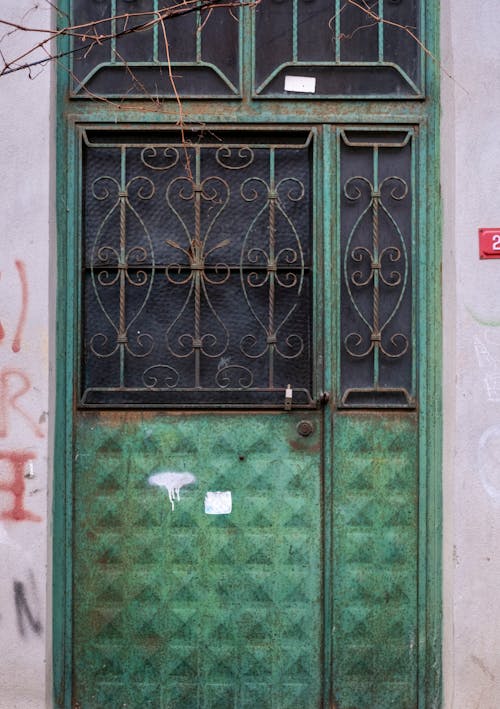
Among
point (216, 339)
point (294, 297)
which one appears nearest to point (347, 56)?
point (294, 297)

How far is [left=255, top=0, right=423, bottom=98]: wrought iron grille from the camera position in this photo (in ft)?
15.2

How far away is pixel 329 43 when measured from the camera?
15.3 ft

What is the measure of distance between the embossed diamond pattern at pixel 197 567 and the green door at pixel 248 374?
0.4 inches

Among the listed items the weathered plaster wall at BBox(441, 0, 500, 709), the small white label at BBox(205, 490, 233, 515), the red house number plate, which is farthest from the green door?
the red house number plate

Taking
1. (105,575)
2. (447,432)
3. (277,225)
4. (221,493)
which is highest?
(277,225)

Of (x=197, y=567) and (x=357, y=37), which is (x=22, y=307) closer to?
(x=197, y=567)

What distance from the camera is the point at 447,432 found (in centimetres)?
450

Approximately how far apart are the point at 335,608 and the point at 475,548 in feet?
2.50

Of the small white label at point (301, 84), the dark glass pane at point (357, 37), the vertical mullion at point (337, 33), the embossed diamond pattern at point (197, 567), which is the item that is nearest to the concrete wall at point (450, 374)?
the embossed diamond pattern at point (197, 567)

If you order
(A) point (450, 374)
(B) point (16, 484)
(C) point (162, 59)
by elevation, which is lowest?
(B) point (16, 484)

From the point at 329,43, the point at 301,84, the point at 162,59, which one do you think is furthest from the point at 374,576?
the point at 162,59

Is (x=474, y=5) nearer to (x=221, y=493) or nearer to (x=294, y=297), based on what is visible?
(x=294, y=297)

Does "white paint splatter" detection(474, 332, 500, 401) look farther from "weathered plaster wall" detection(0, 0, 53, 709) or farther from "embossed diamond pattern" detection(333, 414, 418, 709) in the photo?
"weathered plaster wall" detection(0, 0, 53, 709)

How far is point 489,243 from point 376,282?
58cm
